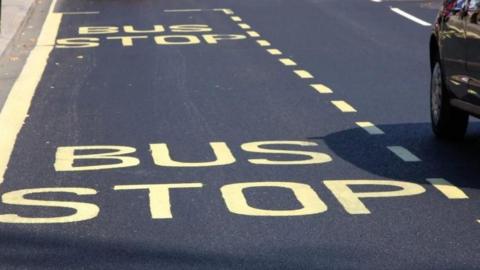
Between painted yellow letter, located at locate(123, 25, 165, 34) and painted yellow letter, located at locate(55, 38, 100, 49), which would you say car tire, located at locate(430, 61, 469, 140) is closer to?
painted yellow letter, located at locate(55, 38, 100, 49)

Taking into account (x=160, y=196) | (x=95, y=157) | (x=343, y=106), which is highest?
(x=160, y=196)

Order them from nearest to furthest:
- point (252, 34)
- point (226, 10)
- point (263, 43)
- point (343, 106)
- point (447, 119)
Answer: point (447, 119) → point (343, 106) → point (263, 43) → point (252, 34) → point (226, 10)

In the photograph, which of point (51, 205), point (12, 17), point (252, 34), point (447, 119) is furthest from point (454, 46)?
point (12, 17)

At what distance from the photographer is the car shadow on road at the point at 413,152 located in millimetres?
10586

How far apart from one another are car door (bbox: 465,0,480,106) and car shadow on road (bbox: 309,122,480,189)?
20.2 inches

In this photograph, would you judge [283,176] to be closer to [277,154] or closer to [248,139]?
[277,154]

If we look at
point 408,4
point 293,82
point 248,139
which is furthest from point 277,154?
point 408,4

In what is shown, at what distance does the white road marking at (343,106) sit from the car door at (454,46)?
2031 millimetres

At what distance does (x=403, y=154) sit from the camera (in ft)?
38.0

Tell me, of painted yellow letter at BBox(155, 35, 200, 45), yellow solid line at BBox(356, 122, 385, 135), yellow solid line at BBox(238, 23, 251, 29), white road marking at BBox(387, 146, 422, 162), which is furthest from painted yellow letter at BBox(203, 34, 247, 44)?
white road marking at BBox(387, 146, 422, 162)

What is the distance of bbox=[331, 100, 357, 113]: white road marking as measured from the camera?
46.8 ft

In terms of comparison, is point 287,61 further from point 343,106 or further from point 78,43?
point 343,106

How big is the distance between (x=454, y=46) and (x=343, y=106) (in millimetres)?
2951

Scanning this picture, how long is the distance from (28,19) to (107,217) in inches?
698
